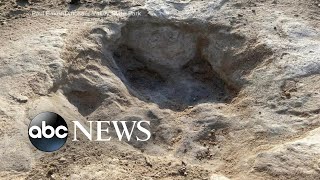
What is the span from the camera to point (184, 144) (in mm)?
5242

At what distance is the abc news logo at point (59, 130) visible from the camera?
4977mm

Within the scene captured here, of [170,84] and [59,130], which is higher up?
[170,84]

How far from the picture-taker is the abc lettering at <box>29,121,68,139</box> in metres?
4.96

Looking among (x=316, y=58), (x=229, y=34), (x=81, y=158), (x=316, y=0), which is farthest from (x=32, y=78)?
(x=316, y=0)

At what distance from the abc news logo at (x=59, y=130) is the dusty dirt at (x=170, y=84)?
7 cm

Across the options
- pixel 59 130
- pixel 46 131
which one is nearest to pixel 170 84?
pixel 59 130

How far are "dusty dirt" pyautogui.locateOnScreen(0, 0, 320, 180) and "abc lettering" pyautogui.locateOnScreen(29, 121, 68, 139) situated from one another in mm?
95

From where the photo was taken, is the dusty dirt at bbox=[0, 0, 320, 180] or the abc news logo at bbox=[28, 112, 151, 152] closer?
the dusty dirt at bbox=[0, 0, 320, 180]

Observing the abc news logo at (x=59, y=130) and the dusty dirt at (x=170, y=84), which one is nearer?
the dusty dirt at (x=170, y=84)

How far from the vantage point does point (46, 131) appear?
4.95 m

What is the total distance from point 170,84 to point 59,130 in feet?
5.59

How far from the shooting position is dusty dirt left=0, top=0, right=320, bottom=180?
15.9 ft

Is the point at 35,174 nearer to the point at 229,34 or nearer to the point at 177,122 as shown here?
the point at 177,122

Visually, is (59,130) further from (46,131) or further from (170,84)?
(170,84)
